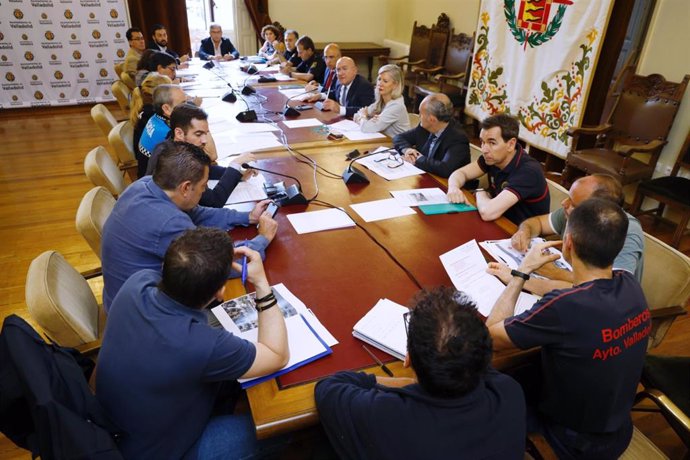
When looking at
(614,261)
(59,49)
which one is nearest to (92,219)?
(614,261)

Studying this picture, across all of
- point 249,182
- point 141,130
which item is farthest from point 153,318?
point 141,130

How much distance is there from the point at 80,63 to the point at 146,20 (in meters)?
1.10

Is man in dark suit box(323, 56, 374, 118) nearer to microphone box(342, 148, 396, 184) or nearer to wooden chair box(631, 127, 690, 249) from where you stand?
microphone box(342, 148, 396, 184)

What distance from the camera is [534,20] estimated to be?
13.8 ft

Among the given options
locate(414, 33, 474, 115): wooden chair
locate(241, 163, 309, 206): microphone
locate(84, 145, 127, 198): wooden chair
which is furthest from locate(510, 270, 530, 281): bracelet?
locate(414, 33, 474, 115): wooden chair

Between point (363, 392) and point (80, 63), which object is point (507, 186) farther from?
point (80, 63)

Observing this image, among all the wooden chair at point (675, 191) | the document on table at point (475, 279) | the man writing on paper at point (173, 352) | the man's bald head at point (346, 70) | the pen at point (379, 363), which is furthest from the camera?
the man's bald head at point (346, 70)

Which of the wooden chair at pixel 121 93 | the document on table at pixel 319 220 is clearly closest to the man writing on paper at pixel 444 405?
the document on table at pixel 319 220

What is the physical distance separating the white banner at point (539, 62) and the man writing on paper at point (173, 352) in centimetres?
370

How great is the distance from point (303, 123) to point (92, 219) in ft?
6.31

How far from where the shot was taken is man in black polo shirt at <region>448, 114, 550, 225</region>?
2.04 metres

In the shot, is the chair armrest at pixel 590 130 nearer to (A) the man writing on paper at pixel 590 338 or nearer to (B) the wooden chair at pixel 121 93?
(A) the man writing on paper at pixel 590 338

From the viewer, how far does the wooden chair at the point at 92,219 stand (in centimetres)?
176

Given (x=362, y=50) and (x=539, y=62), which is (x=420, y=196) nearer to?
(x=539, y=62)
